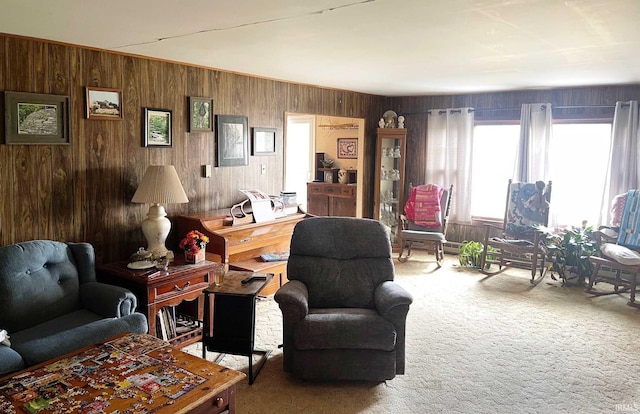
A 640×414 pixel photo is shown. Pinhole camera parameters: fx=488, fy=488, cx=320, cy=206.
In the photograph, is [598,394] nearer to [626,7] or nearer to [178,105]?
[626,7]

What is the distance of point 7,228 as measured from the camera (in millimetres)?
3393

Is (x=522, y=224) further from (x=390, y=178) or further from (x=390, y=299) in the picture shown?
(x=390, y=299)

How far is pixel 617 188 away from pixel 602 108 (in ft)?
3.28

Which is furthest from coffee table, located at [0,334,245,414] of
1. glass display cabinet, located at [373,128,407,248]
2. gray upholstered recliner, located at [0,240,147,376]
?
glass display cabinet, located at [373,128,407,248]

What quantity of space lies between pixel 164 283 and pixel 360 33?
2.26m

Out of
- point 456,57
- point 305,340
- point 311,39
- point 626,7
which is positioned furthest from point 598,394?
point 311,39

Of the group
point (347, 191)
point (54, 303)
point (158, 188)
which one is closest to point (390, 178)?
point (347, 191)

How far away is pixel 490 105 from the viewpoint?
22.3 ft

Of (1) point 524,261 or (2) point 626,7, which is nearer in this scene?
(2) point 626,7

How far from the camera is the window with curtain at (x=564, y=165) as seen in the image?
614cm

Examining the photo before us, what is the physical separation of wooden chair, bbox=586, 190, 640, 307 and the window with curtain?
81cm

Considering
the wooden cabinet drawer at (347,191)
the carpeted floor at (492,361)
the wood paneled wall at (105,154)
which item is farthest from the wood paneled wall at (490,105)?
the wood paneled wall at (105,154)

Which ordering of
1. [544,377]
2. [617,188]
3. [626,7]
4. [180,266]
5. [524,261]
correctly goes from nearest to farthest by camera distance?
[626,7] → [544,377] → [180,266] → [617,188] → [524,261]

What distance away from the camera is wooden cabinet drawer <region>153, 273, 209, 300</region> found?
11.8 feet
